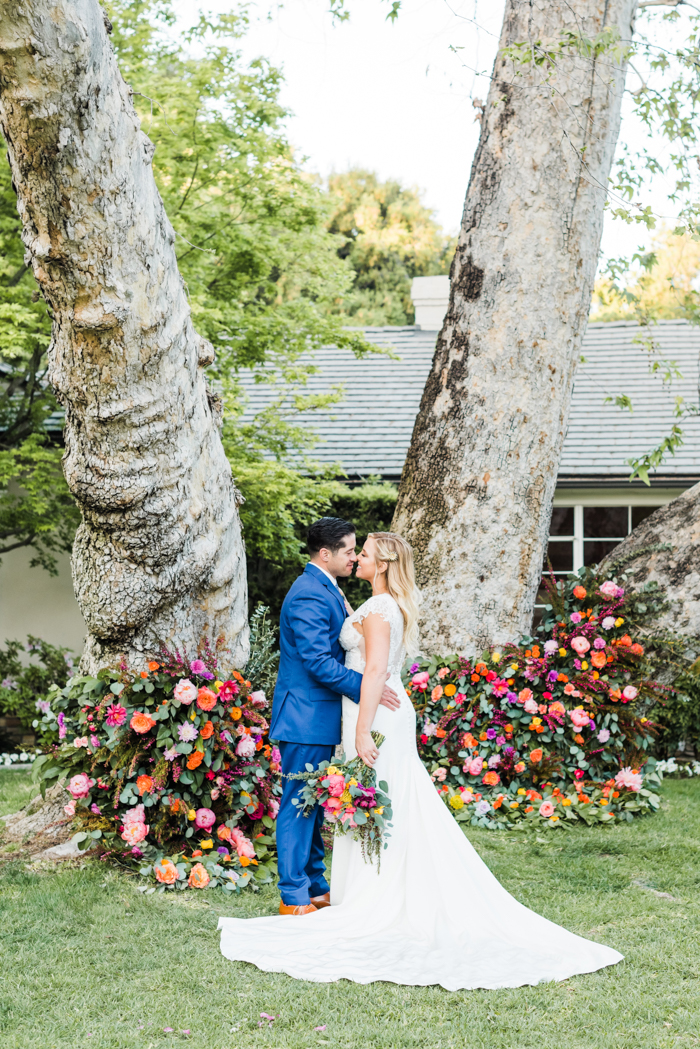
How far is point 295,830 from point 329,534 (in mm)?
1457

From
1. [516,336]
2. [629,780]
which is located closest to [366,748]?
[629,780]

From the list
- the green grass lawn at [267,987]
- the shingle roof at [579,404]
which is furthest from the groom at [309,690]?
the shingle roof at [579,404]

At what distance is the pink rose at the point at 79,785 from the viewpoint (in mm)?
5102

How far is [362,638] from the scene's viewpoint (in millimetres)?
4625

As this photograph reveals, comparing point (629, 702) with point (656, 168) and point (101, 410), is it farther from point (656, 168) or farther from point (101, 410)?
point (101, 410)

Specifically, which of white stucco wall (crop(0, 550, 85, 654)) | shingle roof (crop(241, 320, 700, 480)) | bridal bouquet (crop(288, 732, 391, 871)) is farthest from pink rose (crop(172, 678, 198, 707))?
white stucco wall (crop(0, 550, 85, 654))

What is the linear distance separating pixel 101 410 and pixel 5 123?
1222 mm

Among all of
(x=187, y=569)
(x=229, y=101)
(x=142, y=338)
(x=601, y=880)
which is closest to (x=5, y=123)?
(x=142, y=338)

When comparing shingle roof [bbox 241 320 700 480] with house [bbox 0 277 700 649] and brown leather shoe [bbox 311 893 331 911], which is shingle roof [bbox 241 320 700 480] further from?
brown leather shoe [bbox 311 893 331 911]

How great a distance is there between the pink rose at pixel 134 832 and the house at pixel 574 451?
7456 mm

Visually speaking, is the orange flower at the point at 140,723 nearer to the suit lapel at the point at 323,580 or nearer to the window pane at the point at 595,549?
the suit lapel at the point at 323,580

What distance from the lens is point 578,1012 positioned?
3.47 m

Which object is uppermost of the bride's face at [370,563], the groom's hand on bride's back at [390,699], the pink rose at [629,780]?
the bride's face at [370,563]

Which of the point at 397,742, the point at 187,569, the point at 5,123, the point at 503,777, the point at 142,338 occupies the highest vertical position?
the point at 5,123
